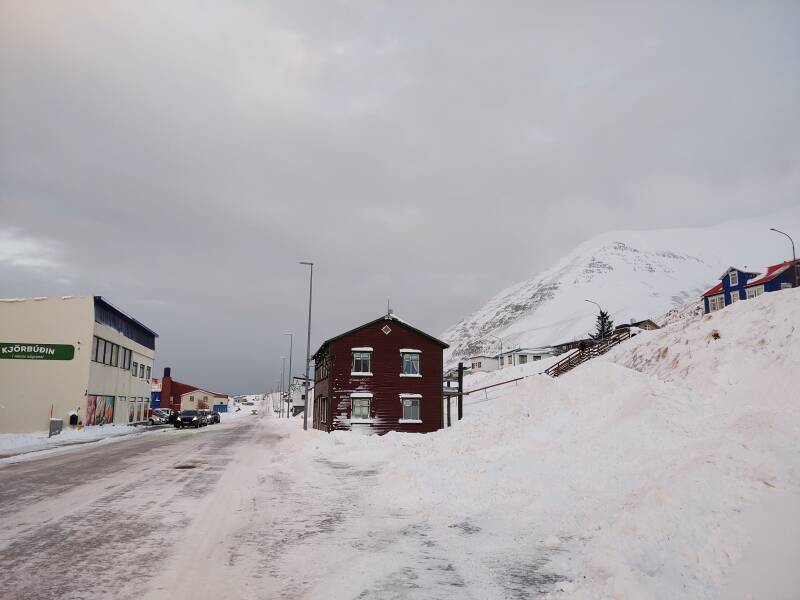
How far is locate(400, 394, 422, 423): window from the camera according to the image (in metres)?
37.7

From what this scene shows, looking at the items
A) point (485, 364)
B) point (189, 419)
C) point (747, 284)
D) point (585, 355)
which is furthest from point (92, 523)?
point (485, 364)

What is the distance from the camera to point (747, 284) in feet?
194

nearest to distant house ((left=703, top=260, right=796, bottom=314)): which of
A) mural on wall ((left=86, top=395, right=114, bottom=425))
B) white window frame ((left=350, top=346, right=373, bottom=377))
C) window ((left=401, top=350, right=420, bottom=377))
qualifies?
window ((left=401, top=350, right=420, bottom=377))

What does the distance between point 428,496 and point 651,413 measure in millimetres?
6914

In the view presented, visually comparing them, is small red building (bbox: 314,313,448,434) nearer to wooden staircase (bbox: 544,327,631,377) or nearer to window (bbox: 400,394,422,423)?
window (bbox: 400,394,422,423)

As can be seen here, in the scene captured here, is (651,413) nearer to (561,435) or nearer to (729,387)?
(561,435)

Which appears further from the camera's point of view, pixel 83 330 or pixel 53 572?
pixel 83 330

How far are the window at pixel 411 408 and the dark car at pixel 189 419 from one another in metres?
26.2

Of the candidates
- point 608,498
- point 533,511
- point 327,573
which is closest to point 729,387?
point 608,498

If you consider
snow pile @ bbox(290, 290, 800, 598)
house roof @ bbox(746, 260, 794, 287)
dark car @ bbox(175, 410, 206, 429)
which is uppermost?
house roof @ bbox(746, 260, 794, 287)

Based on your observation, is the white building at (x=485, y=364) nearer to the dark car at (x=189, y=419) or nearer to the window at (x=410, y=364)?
the dark car at (x=189, y=419)

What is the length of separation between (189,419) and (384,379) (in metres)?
25.8

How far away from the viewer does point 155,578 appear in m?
6.29

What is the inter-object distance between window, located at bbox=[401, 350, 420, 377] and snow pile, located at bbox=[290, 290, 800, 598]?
14326 millimetres
